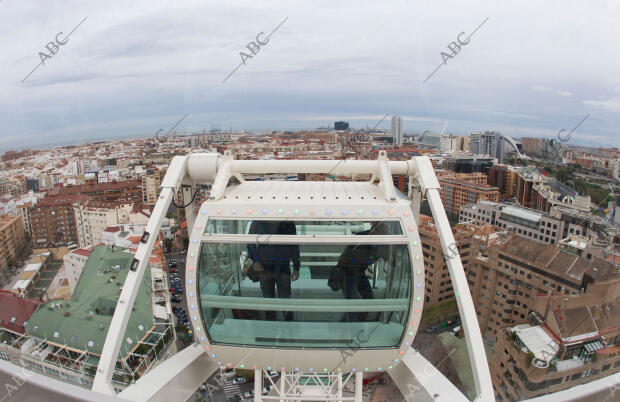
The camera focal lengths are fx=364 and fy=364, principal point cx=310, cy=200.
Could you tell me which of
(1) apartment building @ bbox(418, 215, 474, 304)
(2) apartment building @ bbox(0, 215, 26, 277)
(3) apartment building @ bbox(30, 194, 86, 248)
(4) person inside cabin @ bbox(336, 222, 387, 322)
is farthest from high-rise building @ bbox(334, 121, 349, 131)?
(3) apartment building @ bbox(30, 194, 86, 248)

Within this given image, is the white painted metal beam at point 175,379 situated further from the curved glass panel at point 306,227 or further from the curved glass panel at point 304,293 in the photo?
the curved glass panel at point 306,227

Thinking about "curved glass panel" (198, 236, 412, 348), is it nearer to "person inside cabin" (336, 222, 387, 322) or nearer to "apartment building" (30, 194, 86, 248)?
"person inside cabin" (336, 222, 387, 322)

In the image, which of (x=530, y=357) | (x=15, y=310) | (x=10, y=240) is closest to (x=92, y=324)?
(x=15, y=310)

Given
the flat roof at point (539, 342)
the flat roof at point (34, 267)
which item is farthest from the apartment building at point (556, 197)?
the flat roof at point (34, 267)

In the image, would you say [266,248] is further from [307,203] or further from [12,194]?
[12,194]

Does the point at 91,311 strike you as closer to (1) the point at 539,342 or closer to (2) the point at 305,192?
(2) the point at 305,192

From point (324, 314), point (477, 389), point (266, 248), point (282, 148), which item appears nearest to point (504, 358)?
point (477, 389)
